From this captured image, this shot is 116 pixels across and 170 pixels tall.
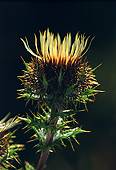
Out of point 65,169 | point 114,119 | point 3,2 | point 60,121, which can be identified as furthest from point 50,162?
point 60,121

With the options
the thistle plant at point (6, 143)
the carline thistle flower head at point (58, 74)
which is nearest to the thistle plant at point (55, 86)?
the carline thistle flower head at point (58, 74)

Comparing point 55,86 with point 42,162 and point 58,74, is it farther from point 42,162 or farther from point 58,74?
point 42,162

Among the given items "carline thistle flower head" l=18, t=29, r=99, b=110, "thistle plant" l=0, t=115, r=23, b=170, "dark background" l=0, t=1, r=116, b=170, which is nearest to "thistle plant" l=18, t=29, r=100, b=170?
"carline thistle flower head" l=18, t=29, r=99, b=110

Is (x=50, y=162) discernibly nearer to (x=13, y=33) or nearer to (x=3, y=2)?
(x=13, y=33)

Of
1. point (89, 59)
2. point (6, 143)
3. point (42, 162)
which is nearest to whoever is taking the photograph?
point (6, 143)

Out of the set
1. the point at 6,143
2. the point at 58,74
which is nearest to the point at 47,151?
the point at 6,143

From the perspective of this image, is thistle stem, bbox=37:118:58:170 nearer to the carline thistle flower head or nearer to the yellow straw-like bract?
the carline thistle flower head
